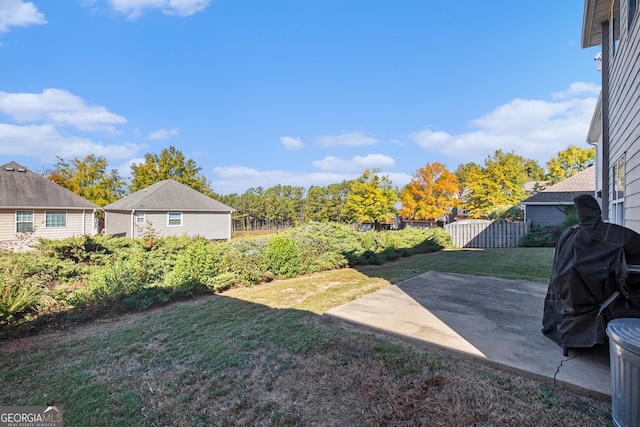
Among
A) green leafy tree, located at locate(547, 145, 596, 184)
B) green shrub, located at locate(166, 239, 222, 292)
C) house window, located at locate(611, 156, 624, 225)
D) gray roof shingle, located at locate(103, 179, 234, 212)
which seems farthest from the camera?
green leafy tree, located at locate(547, 145, 596, 184)

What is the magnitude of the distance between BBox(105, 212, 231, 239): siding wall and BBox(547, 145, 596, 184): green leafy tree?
30521mm

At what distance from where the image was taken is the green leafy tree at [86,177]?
2466 cm

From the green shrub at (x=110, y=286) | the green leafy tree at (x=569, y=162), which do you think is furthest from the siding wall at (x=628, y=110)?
the green leafy tree at (x=569, y=162)

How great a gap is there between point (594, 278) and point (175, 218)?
20.8 m

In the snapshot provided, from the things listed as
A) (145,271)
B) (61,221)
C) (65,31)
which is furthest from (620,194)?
(61,221)

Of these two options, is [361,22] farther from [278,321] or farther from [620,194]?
[278,321]

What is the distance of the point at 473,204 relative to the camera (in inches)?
955

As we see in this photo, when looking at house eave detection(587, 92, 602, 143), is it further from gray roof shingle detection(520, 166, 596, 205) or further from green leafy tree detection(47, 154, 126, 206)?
green leafy tree detection(47, 154, 126, 206)

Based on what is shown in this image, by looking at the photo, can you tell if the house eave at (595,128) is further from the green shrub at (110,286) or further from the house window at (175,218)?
the house window at (175,218)

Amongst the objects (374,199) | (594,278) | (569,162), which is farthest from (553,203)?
(569,162)

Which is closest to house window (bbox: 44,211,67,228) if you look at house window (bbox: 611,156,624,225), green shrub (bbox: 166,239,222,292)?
green shrub (bbox: 166,239,222,292)

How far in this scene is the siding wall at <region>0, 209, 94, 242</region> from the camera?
1505 cm

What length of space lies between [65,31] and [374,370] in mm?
12131

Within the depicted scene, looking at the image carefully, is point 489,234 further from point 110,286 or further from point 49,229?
point 49,229
